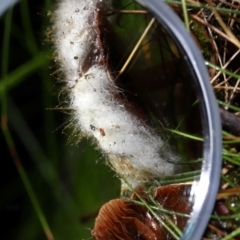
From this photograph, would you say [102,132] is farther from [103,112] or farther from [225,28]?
[225,28]

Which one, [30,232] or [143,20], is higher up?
[143,20]

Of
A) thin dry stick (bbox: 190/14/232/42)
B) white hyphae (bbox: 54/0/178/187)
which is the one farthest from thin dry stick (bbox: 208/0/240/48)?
white hyphae (bbox: 54/0/178/187)

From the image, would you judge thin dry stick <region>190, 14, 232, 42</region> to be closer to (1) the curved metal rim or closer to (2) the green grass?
(1) the curved metal rim

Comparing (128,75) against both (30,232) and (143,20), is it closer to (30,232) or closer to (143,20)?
(143,20)

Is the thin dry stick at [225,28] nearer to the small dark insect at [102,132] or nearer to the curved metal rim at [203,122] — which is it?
the curved metal rim at [203,122]

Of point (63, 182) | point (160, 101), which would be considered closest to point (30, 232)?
point (63, 182)
